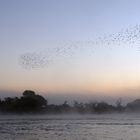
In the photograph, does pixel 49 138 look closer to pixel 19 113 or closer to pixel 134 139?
pixel 134 139

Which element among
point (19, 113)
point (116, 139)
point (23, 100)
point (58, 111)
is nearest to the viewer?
point (116, 139)

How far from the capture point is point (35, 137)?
35.3 metres

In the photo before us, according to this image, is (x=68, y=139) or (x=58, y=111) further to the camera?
(x=58, y=111)

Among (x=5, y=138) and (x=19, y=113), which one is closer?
(x=5, y=138)

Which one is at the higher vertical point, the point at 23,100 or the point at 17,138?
the point at 23,100

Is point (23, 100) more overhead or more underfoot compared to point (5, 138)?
more overhead

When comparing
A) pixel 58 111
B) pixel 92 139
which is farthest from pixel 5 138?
pixel 58 111

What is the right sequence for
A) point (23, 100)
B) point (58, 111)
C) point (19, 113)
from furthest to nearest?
1. point (58, 111)
2. point (23, 100)
3. point (19, 113)

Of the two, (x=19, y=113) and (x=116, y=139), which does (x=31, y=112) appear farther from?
(x=116, y=139)

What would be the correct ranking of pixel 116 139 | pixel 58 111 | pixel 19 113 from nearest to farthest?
1. pixel 116 139
2. pixel 19 113
3. pixel 58 111

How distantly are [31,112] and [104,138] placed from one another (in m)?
73.8

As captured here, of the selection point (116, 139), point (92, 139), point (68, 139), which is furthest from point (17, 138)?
point (116, 139)

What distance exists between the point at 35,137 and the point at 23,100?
244 ft

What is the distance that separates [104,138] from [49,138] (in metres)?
5.10
